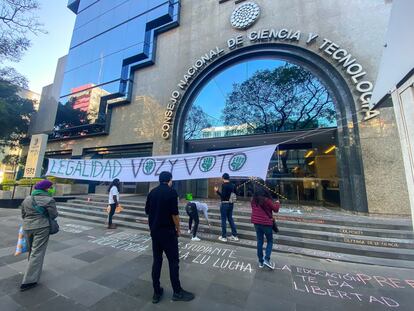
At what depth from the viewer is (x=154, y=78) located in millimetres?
13781

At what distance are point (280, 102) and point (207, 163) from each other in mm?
5545

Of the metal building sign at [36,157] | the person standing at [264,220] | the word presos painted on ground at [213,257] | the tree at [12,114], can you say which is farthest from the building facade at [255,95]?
the word presos painted on ground at [213,257]

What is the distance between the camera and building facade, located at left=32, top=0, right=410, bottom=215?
802cm

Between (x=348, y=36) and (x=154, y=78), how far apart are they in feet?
37.7

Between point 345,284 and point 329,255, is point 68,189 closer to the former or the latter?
point 329,255

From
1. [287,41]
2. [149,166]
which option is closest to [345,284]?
[149,166]

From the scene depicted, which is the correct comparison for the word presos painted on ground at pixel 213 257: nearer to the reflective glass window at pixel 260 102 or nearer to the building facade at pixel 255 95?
the building facade at pixel 255 95

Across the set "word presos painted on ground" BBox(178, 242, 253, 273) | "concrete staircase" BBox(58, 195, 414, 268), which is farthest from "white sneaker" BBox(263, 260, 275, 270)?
"concrete staircase" BBox(58, 195, 414, 268)

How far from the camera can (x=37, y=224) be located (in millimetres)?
3441

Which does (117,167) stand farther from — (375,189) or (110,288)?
(375,189)

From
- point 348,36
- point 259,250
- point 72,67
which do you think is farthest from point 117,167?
point 72,67

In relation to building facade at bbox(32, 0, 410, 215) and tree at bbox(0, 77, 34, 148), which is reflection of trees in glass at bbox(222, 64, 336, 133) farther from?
tree at bbox(0, 77, 34, 148)

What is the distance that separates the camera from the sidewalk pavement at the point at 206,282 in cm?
288

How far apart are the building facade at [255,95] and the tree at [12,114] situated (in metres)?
3.33
